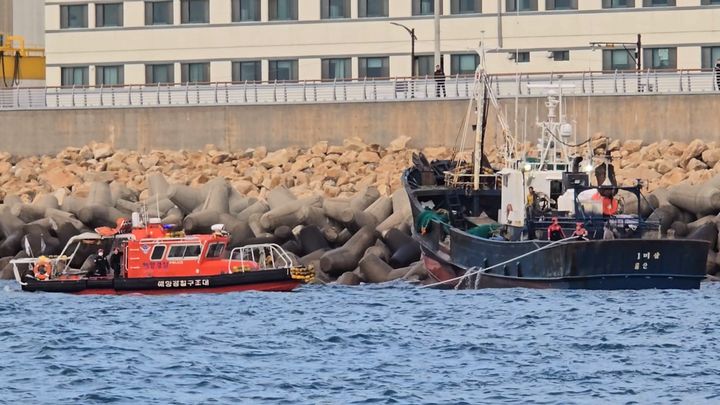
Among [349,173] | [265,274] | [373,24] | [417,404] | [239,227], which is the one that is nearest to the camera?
[417,404]

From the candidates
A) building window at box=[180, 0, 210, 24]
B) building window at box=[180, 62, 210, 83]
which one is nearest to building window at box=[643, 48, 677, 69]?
building window at box=[180, 62, 210, 83]

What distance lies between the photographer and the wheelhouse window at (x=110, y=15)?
77.6m

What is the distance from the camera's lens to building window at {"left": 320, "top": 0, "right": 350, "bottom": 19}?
74438mm

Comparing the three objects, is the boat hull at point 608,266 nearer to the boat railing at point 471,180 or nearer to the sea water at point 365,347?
the sea water at point 365,347

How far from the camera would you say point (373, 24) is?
74000 mm

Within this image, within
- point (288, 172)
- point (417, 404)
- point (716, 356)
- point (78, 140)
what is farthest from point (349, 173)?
point (417, 404)

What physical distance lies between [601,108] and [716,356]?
3047 cm

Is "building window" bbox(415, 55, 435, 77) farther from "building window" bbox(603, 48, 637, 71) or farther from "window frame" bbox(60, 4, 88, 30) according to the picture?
"window frame" bbox(60, 4, 88, 30)

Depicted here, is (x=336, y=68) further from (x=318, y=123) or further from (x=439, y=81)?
(x=439, y=81)

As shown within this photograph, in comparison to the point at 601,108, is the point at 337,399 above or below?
below

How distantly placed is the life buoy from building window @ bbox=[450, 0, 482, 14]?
31649 mm

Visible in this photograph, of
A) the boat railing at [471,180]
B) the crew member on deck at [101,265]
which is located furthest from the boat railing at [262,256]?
the boat railing at [471,180]

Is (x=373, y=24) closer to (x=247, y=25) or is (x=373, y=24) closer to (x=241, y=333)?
(x=247, y=25)

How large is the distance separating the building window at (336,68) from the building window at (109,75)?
28.2 ft
